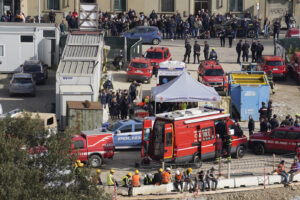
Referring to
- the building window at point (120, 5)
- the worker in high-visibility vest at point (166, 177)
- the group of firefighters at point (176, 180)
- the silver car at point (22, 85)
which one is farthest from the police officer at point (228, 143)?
the building window at point (120, 5)

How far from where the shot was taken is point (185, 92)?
3450cm

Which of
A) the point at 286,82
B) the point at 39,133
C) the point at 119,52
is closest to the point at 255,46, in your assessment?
the point at 286,82

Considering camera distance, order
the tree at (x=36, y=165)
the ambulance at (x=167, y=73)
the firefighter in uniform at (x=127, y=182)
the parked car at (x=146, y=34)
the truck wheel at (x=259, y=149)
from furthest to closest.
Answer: the parked car at (x=146, y=34), the ambulance at (x=167, y=73), the truck wheel at (x=259, y=149), the firefighter in uniform at (x=127, y=182), the tree at (x=36, y=165)

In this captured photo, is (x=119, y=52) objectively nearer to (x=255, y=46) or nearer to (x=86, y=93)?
(x=255, y=46)

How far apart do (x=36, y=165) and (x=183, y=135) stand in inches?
372

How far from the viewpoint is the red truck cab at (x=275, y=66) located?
43.2 metres

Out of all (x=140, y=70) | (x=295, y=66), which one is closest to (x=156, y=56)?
(x=140, y=70)

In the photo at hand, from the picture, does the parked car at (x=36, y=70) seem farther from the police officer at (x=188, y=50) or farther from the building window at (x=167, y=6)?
the building window at (x=167, y=6)

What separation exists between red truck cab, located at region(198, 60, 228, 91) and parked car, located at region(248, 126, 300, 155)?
8.20m

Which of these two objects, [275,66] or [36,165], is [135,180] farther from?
[275,66]

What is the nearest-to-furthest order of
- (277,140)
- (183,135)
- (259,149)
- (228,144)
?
(183,135) < (228,144) < (277,140) < (259,149)

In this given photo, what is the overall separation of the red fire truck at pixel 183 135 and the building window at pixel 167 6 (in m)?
31.6

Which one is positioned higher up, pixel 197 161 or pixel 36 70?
pixel 36 70

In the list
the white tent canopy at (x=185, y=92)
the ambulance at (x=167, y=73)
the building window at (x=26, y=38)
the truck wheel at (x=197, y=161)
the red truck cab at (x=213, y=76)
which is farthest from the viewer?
the building window at (x=26, y=38)
